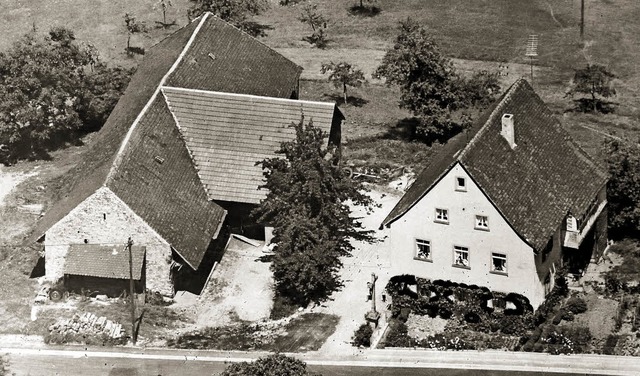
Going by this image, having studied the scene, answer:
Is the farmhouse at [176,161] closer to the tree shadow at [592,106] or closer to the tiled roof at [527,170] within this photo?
the tiled roof at [527,170]

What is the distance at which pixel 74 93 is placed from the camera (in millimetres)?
96000

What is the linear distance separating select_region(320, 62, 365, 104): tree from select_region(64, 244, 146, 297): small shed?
38.8 meters

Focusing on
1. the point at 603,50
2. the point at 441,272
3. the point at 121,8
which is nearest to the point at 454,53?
the point at 603,50

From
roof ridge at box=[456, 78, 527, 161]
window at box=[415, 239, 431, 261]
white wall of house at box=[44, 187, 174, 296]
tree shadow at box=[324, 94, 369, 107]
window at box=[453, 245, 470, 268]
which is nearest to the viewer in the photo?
roof ridge at box=[456, 78, 527, 161]

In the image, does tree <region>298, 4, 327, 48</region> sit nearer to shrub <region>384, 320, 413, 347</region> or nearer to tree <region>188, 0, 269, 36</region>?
tree <region>188, 0, 269, 36</region>

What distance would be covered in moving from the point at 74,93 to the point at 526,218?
4833cm

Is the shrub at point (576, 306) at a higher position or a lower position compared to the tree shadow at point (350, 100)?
lower

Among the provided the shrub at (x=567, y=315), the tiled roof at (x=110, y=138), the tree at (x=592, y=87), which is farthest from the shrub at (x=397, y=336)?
the tree at (x=592, y=87)

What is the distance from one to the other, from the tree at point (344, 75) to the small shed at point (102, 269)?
38835mm

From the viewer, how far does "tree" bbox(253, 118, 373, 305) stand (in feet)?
225

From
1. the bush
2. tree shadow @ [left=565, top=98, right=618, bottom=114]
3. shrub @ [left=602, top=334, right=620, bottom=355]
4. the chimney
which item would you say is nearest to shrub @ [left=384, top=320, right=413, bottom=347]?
the bush

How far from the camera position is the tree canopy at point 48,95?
9206 centimetres

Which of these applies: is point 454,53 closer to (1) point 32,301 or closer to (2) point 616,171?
(2) point 616,171

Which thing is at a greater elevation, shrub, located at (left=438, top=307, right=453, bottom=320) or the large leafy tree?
the large leafy tree
